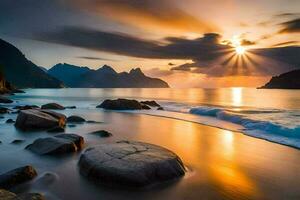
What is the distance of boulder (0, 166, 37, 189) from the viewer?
839 centimetres

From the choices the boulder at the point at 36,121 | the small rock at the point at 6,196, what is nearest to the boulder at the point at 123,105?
the boulder at the point at 36,121

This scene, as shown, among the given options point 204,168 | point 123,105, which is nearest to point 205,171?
point 204,168

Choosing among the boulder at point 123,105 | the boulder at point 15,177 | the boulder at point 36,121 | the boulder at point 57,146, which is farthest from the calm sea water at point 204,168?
the boulder at point 123,105

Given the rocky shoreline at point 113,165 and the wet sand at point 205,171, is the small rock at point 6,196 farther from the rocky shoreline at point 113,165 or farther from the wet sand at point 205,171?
the wet sand at point 205,171

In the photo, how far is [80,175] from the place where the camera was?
9.62m

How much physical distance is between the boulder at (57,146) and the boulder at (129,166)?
82.3 inches

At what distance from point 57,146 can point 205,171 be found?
627 centimetres

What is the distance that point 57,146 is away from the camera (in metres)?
12.3

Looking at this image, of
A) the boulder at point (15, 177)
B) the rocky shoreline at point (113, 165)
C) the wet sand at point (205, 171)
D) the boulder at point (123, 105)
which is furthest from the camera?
the boulder at point (123, 105)

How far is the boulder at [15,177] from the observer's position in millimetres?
8391

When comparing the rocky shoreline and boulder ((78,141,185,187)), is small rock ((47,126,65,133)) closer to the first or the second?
the rocky shoreline

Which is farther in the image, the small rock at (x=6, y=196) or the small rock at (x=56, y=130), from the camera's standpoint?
the small rock at (x=56, y=130)

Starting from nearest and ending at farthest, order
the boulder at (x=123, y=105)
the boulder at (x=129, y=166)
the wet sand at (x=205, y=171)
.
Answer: the wet sand at (x=205, y=171)
the boulder at (x=129, y=166)
the boulder at (x=123, y=105)

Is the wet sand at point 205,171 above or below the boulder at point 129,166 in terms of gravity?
below
